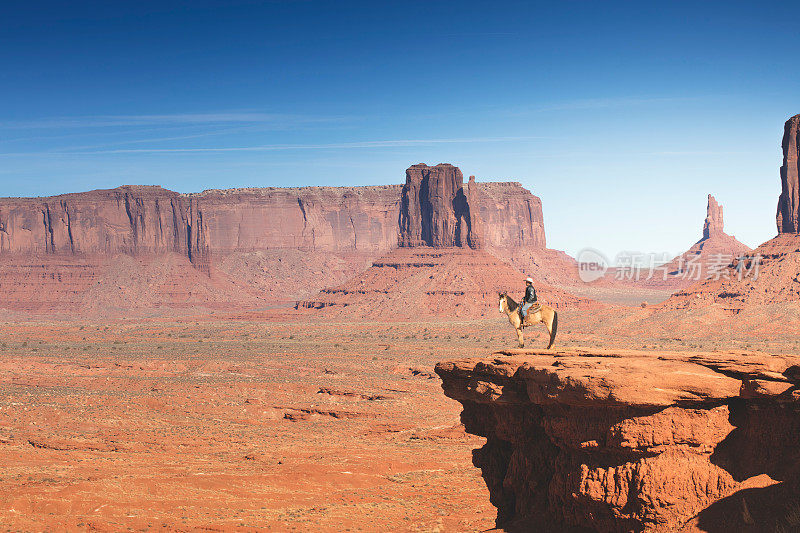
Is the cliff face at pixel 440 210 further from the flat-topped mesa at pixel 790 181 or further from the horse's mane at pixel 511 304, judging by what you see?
the horse's mane at pixel 511 304

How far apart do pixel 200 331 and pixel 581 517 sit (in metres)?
85.3

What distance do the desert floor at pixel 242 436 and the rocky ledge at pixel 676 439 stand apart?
5.50 m

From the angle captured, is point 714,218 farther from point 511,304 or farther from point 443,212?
point 511,304

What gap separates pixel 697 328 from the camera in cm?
7275

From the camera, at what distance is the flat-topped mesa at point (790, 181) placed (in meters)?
80.9

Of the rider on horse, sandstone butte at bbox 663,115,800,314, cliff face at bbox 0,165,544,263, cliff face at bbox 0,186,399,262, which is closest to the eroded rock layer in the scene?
cliff face at bbox 0,165,544,263

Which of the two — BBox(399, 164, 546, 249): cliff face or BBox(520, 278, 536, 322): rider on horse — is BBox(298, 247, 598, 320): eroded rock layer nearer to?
BBox(399, 164, 546, 249): cliff face

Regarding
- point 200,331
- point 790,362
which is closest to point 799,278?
point 200,331

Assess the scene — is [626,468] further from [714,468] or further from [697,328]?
[697,328]

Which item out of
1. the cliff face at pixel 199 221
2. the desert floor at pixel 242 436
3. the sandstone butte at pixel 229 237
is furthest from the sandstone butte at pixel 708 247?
the desert floor at pixel 242 436

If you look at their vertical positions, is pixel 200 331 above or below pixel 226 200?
below

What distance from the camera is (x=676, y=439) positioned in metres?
11.3

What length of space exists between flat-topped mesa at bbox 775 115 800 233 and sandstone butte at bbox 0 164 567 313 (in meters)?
47.2

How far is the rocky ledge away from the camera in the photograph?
36.0ft
